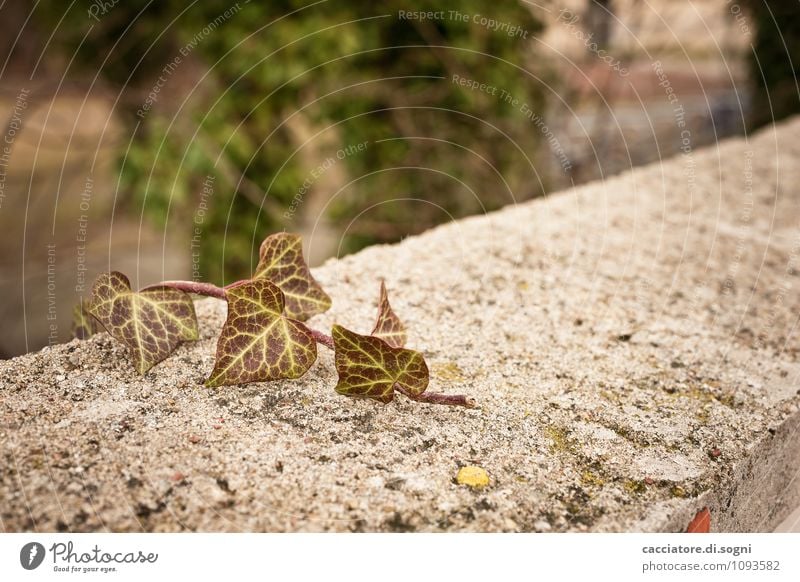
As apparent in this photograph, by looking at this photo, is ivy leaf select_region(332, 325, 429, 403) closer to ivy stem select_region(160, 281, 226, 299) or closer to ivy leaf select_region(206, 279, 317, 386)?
ivy leaf select_region(206, 279, 317, 386)

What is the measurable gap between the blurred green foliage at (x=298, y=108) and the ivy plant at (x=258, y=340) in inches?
62.3

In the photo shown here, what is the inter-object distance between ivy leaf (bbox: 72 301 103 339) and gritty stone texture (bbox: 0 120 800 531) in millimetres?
41

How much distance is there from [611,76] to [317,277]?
3394 millimetres

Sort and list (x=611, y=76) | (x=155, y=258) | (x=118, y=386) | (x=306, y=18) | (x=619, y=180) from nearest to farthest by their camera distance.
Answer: (x=118, y=386) < (x=619, y=180) < (x=306, y=18) < (x=611, y=76) < (x=155, y=258)

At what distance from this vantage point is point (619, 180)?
1898mm

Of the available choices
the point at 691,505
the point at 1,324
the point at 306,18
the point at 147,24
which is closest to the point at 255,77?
the point at 306,18

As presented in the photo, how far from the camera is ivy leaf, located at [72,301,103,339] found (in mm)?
976

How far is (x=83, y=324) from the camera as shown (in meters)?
0.99

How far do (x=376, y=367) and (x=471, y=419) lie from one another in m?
0.15

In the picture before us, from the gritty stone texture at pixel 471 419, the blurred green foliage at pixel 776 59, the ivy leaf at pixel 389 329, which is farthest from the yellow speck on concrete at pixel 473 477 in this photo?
the blurred green foliage at pixel 776 59

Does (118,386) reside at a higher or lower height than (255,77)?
lower

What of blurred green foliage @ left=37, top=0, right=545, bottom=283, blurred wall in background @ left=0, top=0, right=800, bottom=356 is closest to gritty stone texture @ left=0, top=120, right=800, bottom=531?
blurred wall in background @ left=0, top=0, right=800, bottom=356

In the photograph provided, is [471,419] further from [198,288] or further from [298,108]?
[298,108]
